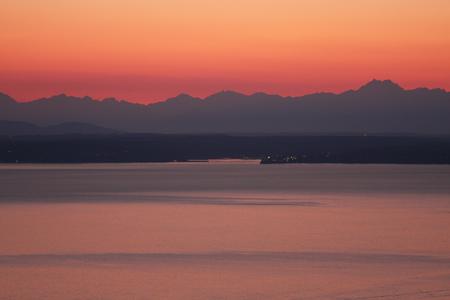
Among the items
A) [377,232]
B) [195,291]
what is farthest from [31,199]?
[195,291]

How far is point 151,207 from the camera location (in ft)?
187

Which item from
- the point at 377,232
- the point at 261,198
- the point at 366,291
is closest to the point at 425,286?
the point at 366,291

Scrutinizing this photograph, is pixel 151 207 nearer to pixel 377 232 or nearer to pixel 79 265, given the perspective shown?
pixel 377 232

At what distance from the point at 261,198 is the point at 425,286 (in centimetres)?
4221

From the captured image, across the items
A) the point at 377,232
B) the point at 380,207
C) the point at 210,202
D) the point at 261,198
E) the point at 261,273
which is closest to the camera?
the point at 261,273

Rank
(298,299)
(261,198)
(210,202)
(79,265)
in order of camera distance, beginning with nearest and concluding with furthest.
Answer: (298,299)
(79,265)
(210,202)
(261,198)

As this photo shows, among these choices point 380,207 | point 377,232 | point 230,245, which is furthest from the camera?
point 380,207

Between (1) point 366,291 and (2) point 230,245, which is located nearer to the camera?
(1) point 366,291

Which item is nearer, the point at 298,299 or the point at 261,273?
the point at 298,299

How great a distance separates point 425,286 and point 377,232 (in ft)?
47.7

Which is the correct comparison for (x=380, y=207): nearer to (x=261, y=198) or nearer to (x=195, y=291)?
(x=261, y=198)

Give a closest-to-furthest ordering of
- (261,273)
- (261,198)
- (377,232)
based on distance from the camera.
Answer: (261,273)
(377,232)
(261,198)

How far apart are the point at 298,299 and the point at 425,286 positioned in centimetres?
330

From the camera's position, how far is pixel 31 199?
67.6m
